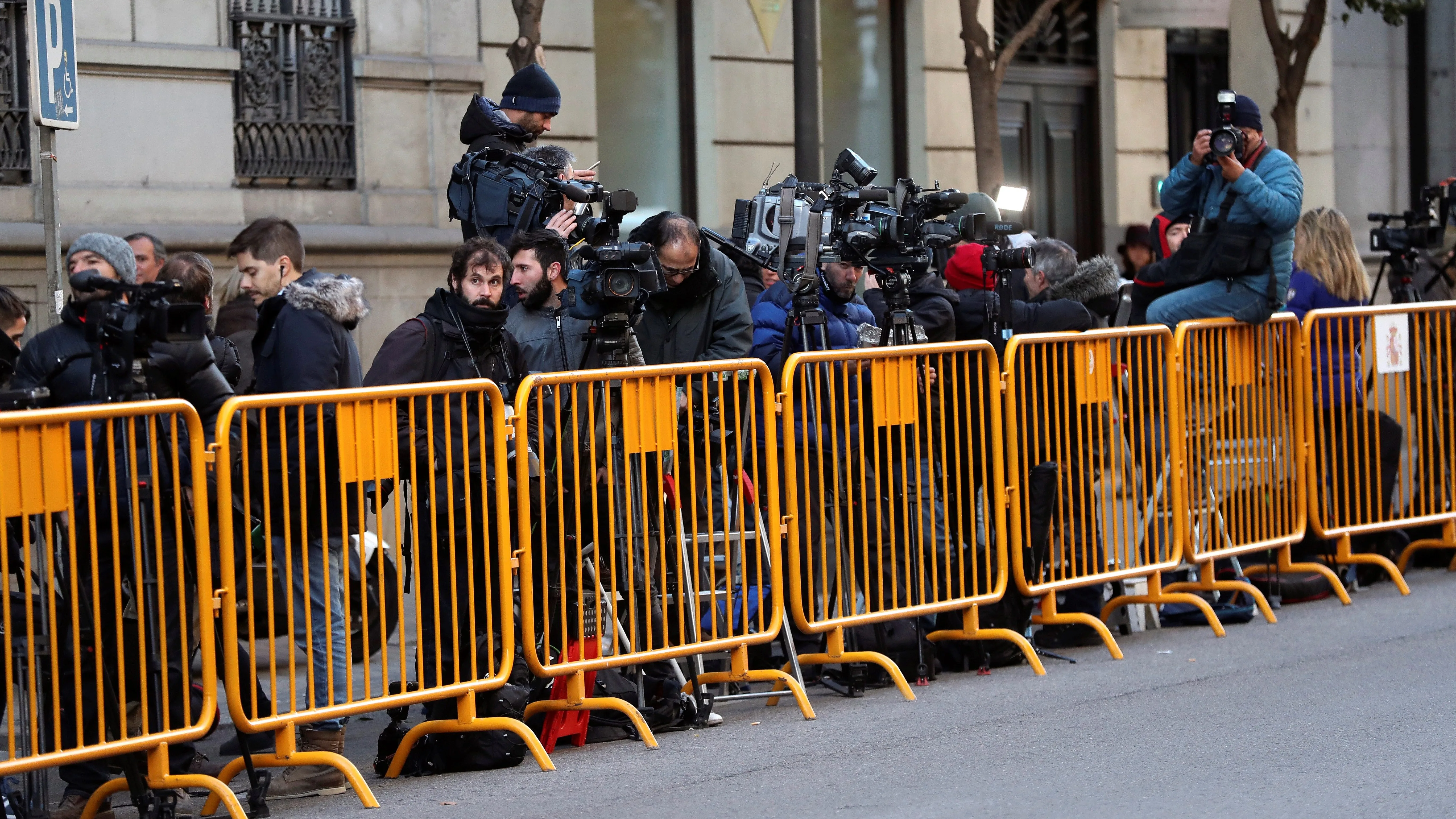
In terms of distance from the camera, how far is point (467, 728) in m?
6.99

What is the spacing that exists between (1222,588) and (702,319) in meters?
3.05

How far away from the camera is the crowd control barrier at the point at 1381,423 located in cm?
1020

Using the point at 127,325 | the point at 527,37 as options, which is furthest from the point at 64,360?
the point at 527,37

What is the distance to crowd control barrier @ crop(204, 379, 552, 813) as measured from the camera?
21.0ft

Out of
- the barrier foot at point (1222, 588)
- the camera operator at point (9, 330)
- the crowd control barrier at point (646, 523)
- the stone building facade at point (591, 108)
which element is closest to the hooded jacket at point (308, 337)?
the crowd control barrier at point (646, 523)

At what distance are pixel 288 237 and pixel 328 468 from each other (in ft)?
5.85

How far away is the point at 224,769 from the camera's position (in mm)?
6836

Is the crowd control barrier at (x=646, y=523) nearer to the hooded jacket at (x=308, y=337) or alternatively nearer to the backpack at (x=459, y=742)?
the backpack at (x=459, y=742)

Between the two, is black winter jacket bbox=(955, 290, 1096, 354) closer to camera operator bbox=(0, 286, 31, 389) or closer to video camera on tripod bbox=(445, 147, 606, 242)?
video camera on tripod bbox=(445, 147, 606, 242)

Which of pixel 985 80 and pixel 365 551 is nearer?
pixel 365 551

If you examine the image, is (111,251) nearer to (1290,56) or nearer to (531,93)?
(531,93)

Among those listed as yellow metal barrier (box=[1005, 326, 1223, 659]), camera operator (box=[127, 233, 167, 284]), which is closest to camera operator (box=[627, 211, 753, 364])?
yellow metal barrier (box=[1005, 326, 1223, 659])

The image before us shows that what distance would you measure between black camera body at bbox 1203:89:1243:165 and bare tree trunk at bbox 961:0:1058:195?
506 centimetres

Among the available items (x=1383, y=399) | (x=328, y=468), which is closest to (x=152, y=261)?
(x=328, y=468)
